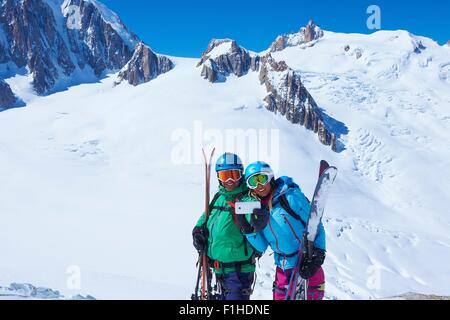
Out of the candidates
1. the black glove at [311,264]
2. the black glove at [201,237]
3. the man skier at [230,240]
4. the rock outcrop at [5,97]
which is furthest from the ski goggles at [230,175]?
the rock outcrop at [5,97]

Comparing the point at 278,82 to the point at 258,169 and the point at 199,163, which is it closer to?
the point at 199,163

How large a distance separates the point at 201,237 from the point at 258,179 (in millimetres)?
1197

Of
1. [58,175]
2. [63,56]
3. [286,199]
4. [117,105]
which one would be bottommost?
[286,199]

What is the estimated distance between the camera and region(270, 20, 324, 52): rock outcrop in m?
151

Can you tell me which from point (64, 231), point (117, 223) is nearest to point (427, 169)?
point (117, 223)

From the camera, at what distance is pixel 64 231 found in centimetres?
2838

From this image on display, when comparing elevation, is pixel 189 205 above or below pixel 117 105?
below

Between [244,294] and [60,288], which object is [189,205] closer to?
[60,288]

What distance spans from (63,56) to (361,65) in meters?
84.3

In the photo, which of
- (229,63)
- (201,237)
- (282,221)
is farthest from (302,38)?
(282,221)

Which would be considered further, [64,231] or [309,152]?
[309,152]

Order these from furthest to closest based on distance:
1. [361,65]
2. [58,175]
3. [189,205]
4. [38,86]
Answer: [361,65]
[38,86]
[58,175]
[189,205]

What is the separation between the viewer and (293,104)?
7144cm

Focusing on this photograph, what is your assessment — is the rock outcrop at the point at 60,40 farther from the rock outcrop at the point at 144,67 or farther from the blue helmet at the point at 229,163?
the blue helmet at the point at 229,163
